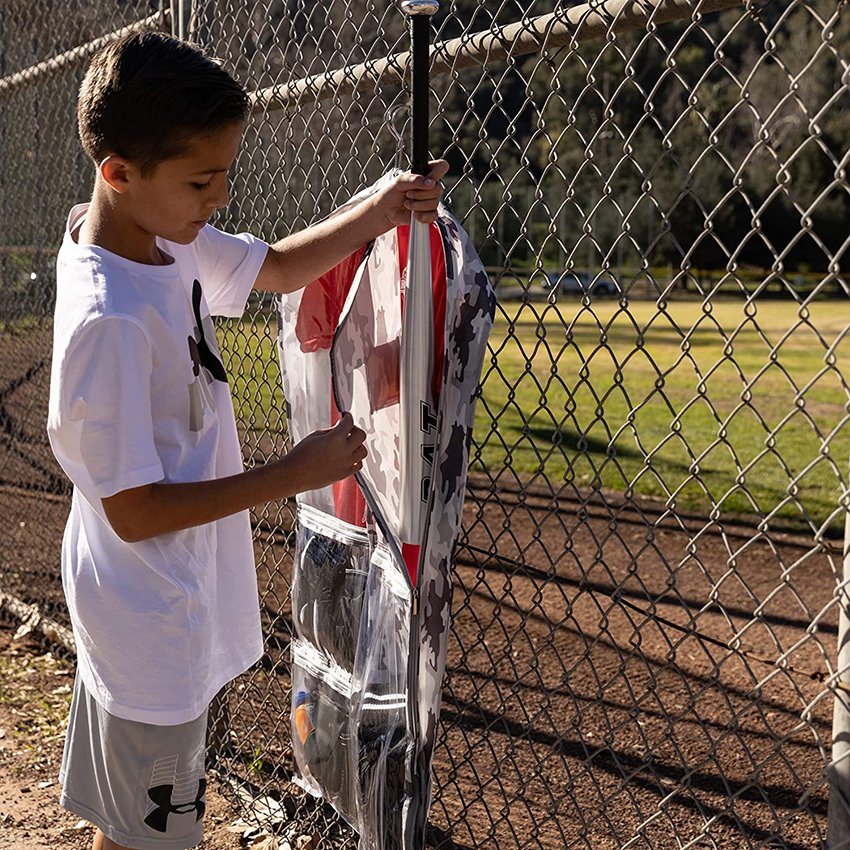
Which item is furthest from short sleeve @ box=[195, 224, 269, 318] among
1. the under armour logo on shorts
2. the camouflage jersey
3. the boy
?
the under armour logo on shorts

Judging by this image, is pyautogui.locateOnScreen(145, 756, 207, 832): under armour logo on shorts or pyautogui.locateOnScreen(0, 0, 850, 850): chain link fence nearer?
pyautogui.locateOnScreen(0, 0, 850, 850): chain link fence

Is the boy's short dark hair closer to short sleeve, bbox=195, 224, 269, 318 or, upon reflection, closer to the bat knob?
the bat knob

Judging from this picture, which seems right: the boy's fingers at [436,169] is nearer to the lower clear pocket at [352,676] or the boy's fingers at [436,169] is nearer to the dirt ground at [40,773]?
the lower clear pocket at [352,676]

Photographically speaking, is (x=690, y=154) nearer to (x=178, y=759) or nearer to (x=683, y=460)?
(x=683, y=460)

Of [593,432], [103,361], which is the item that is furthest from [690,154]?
[103,361]

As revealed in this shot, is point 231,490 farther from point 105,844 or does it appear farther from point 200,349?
point 105,844

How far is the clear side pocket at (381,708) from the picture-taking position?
2.07 meters

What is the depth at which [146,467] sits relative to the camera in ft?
5.77

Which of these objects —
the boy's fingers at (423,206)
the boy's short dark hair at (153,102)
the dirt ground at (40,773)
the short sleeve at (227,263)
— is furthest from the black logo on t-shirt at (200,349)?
the dirt ground at (40,773)

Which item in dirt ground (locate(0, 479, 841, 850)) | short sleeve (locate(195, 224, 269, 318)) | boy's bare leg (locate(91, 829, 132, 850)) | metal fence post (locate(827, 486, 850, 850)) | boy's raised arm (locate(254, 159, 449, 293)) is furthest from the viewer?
dirt ground (locate(0, 479, 841, 850))

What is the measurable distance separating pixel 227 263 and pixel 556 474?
5.85m

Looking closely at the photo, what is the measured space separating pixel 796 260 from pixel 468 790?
41.4 m

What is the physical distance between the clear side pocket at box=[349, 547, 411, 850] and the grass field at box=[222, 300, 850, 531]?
1.12ft

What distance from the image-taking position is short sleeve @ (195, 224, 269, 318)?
88.2 inches
